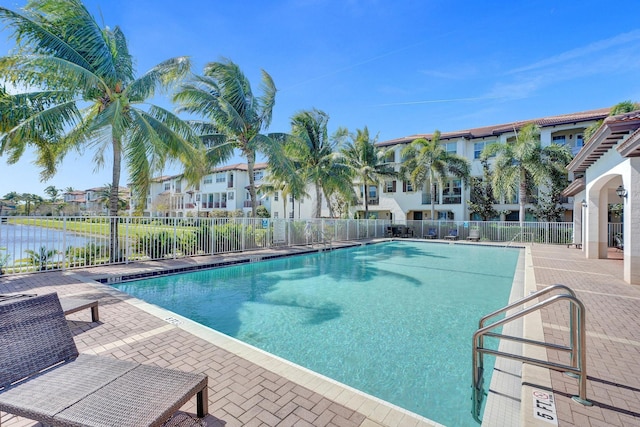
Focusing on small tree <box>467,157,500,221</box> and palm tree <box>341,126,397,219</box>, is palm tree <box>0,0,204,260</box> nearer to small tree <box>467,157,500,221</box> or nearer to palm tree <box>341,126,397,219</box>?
palm tree <box>341,126,397,219</box>

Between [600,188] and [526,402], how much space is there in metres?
13.1

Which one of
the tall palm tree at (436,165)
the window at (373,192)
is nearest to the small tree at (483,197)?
the tall palm tree at (436,165)

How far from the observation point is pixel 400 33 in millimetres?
14227

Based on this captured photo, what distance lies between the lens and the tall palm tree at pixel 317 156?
21.0m

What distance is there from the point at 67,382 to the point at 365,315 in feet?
17.4

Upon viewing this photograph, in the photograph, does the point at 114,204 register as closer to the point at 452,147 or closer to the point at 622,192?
the point at 622,192

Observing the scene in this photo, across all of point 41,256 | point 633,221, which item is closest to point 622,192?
point 633,221

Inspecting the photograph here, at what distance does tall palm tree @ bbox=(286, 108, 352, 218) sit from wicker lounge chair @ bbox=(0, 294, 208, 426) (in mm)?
18333

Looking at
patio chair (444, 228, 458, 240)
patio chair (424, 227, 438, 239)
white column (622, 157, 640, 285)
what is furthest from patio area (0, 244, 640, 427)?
patio chair (424, 227, 438, 239)

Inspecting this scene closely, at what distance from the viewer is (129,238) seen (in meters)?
11.4

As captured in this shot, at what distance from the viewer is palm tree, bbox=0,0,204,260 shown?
29.3 feet

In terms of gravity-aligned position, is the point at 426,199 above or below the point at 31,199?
below

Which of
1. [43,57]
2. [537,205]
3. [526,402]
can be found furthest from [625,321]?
[537,205]

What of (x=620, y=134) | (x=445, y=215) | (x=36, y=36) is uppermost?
(x=36, y=36)
